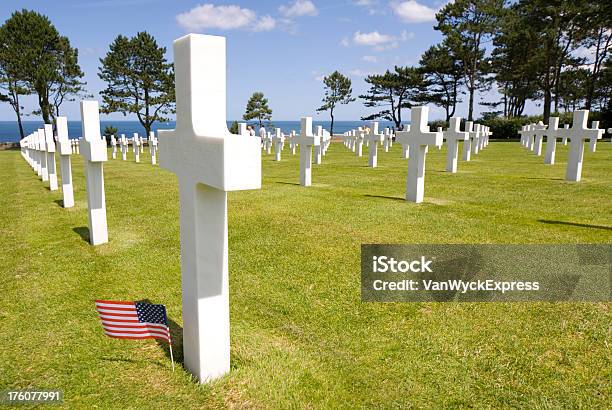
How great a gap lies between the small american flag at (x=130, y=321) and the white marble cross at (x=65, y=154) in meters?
5.61

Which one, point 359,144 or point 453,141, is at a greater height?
point 453,141

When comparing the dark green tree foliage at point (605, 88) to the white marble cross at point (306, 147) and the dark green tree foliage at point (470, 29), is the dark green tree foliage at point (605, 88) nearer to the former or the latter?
the dark green tree foliage at point (470, 29)

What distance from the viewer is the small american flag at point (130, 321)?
2.97 meters

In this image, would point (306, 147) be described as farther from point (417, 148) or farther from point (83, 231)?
point (83, 231)

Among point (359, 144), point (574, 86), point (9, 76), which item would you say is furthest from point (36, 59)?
point (574, 86)

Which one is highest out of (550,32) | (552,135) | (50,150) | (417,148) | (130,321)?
(550,32)

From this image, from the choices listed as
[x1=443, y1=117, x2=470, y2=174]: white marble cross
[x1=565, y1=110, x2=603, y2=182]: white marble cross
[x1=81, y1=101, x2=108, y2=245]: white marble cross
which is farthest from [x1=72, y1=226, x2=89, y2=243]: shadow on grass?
[x1=565, y1=110, x2=603, y2=182]: white marble cross

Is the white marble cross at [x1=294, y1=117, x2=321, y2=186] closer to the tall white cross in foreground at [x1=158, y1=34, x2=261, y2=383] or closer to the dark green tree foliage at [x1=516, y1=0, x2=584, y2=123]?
the tall white cross in foreground at [x1=158, y1=34, x2=261, y2=383]

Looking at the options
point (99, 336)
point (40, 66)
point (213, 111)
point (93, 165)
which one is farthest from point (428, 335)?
point (40, 66)

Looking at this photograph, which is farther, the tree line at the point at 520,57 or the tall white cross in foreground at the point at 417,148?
the tree line at the point at 520,57

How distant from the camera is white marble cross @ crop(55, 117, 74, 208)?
25.0 ft

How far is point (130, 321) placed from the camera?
9.83ft

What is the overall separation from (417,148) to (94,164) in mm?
6423

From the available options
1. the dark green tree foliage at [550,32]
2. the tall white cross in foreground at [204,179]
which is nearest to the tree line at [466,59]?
the dark green tree foliage at [550,32]
